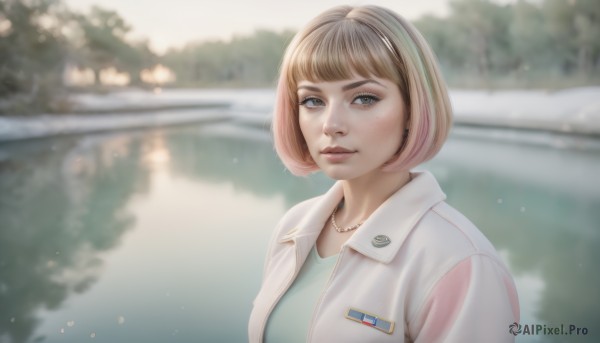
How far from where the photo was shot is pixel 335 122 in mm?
799

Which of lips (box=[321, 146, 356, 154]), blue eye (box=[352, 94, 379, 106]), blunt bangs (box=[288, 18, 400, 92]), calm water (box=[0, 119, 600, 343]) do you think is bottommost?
calm water (box=[0, 119, 600, 343])

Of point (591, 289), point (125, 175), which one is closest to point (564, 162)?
point (591, 289)

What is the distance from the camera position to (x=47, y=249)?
2.93 metres

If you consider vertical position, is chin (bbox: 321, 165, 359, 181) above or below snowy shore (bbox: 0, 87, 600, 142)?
below

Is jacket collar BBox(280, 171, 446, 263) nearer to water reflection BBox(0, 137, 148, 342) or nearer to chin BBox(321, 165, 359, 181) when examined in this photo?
chin BBox(321, 165, 359, 181)

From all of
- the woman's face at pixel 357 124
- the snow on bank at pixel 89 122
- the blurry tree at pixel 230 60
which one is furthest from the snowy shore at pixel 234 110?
the woman's face at pixel 357 124

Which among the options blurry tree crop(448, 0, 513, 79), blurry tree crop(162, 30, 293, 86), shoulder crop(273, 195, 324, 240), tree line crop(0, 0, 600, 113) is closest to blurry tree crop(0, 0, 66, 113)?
tree line crop(0, 0, 600, 113)

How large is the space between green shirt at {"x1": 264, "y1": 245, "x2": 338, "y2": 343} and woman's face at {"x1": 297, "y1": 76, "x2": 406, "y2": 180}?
180 millimetres

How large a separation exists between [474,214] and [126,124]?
6732mm

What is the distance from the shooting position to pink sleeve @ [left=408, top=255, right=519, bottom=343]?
67cm

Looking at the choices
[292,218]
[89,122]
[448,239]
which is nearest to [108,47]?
[89,122]

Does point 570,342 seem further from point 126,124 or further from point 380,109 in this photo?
point 126,124

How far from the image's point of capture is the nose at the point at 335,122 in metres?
0.80

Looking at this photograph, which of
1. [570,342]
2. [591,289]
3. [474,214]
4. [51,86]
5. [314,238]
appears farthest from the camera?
[51,86]
